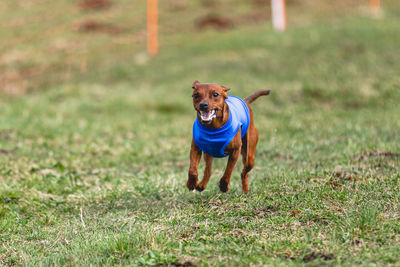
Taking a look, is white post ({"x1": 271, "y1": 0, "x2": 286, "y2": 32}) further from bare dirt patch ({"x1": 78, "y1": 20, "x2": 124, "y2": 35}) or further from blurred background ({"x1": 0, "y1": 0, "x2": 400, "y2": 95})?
bare dirt patch ({"x1": 78, "y1": 20, "x2": 124, "y2": 35})

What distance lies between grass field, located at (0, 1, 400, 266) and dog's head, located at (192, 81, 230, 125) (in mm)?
1140

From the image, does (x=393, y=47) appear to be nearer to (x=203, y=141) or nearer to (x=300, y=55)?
(x=300, y=55)

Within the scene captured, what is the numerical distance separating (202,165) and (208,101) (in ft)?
14.8

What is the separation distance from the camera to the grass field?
4691mm

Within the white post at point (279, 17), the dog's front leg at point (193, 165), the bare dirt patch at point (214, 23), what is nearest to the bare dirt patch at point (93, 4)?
the bare dirt patch at point (214, 23)

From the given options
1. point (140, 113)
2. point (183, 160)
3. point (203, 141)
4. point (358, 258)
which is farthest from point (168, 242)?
point (140, 113)

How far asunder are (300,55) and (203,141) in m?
16.1

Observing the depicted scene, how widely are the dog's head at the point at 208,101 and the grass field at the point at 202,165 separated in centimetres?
114

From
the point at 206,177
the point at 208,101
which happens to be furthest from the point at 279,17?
the point at 208,101

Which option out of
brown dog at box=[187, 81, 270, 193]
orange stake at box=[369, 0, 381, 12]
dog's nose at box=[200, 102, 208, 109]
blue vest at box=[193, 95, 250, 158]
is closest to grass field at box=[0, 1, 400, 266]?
brown dog at box=[187, 81, 270, 193]

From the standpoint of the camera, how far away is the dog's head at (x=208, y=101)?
5.24 meters

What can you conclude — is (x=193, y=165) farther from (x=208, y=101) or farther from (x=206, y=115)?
(x=208, y=101)

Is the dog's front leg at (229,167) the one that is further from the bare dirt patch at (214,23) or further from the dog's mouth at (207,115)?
the bare dirt patch at (214,23)

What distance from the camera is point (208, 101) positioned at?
526 centimetres
